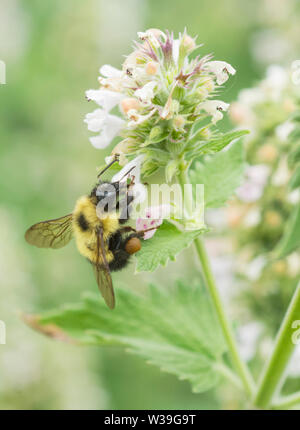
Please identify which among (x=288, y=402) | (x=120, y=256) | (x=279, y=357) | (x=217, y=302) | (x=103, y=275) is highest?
(x=120, y=256)

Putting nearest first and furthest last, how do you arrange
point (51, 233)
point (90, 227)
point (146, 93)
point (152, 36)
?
point (146, 93), point (152, 36), point (90, 227), point (51, 233)

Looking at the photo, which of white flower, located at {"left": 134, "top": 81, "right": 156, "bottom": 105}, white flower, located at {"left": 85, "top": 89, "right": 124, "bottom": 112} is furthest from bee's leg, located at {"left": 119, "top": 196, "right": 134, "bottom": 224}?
white flower, located at {"left": 134, "top": 81, "right": 156, "bottom": 105}

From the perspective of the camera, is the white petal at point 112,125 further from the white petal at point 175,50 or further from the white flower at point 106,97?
the white petal at point 175,50

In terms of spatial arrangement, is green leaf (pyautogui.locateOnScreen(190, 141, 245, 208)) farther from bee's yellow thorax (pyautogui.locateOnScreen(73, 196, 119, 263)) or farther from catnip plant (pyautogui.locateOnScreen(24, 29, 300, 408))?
bee's yellow thorax (pyautogui.locateOnScreen(73, 196, 119, 263))

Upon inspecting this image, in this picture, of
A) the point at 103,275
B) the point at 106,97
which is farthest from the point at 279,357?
the point at 106,97

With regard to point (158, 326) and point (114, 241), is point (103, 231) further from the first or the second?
point (158, 326)

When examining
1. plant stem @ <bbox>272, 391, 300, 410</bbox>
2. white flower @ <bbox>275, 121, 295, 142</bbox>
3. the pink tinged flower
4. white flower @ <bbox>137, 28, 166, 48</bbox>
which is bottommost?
plant stem @ <bbox>272, 391, 300, 410</bbox>
